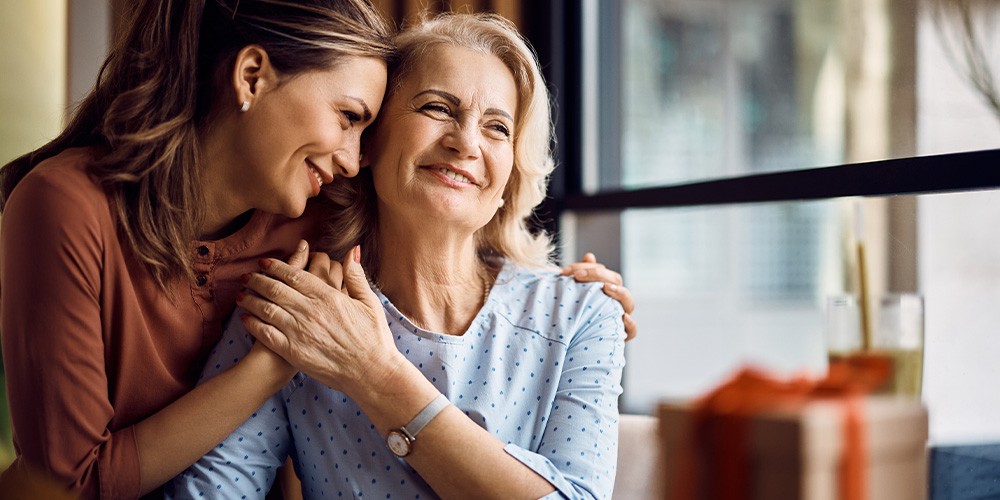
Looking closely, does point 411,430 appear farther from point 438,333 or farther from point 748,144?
point 748,144

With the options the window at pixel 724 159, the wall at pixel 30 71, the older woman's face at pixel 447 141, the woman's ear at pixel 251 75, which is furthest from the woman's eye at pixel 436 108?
the wall at pixel 30 71

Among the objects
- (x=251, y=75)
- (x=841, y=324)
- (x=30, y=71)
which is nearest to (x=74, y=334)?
(x=251, y=75)

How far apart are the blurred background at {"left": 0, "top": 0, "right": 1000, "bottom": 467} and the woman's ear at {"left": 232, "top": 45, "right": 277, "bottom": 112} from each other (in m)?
0.93

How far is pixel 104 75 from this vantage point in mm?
1708

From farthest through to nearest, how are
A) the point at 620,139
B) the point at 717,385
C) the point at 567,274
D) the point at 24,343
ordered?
the point at 620,139 < the point at 567,274 < the point at 24,343 < the point at 717,385

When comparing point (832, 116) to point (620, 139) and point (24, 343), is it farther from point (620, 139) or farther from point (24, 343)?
point (24, 343)

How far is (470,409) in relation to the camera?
165cm

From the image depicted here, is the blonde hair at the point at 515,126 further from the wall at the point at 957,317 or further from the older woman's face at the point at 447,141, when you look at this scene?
the wall at the point at 957,317

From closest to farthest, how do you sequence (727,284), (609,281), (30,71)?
(609,281), (30,71), (727,284)

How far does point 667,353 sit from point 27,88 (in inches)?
203

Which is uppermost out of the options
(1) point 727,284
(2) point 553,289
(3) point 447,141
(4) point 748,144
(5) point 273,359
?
(4) point 748,144

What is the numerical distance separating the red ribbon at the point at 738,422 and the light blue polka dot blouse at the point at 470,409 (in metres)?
0.93

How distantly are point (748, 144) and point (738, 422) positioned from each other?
719 centimetres

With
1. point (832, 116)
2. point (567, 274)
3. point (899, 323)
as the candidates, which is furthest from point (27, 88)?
point (832, 116)
